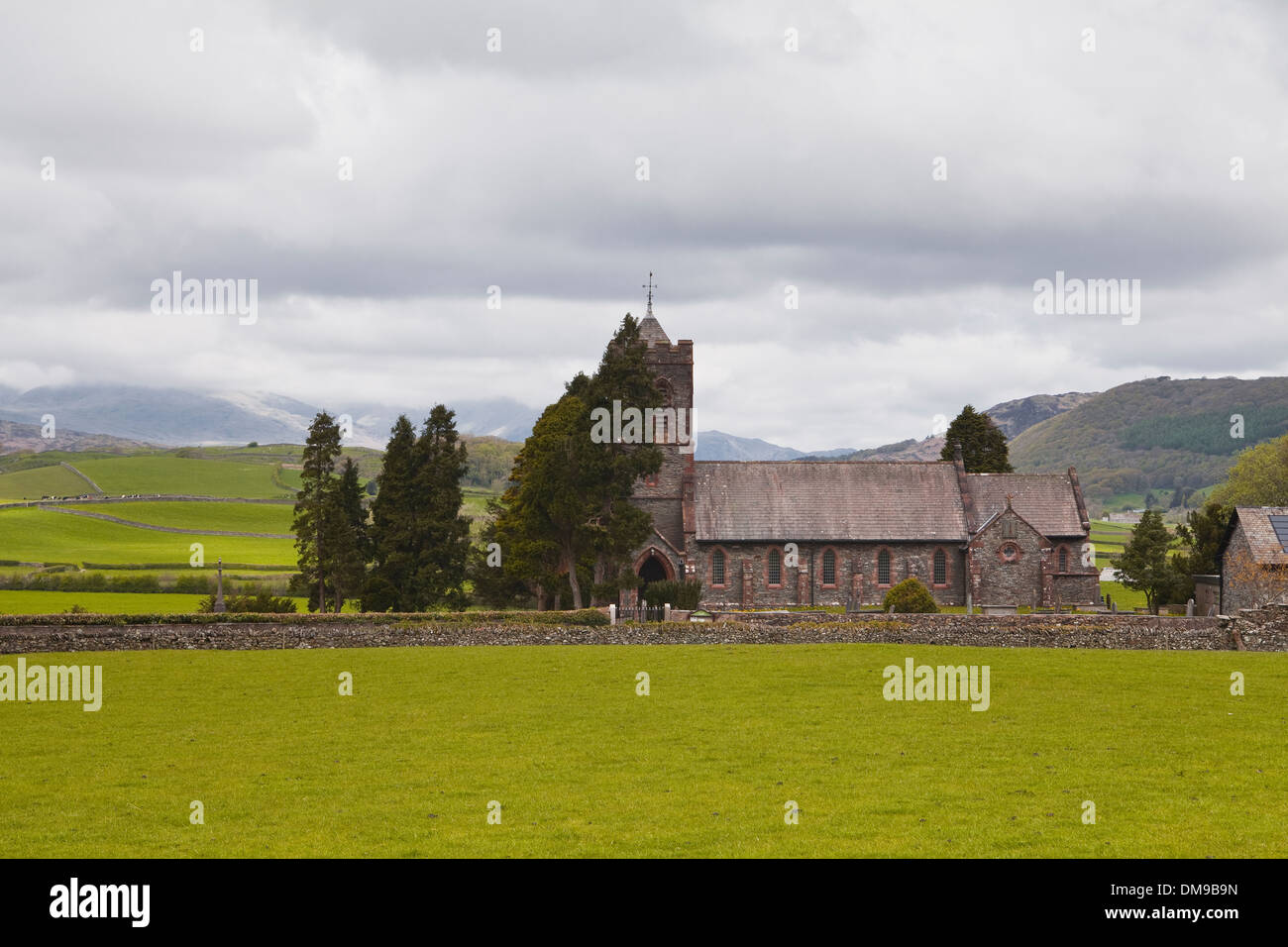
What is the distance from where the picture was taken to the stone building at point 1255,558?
4641cm

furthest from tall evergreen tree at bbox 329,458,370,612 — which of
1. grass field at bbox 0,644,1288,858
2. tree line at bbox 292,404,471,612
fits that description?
grass field at bbox 0,644,1288,858

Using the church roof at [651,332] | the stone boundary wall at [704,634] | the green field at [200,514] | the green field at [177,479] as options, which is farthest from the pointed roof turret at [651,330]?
the green field at [177,479]

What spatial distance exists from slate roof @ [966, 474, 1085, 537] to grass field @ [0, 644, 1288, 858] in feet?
118

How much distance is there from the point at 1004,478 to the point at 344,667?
47.4 meters

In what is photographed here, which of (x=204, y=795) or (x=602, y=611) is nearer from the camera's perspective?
(x=204, y=795)

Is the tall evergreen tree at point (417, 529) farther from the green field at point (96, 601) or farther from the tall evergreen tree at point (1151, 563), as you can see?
the tall evergreen tree at point (1151, 563)

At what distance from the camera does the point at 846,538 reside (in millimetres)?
66750

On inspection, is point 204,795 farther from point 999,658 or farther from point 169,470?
point 169,470

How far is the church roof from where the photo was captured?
2635 inches

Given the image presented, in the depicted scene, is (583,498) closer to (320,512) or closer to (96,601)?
(320,512)

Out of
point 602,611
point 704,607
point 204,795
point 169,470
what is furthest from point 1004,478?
A: point 169,470

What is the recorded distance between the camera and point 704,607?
2456 inches

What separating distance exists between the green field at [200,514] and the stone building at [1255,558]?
10166 cm

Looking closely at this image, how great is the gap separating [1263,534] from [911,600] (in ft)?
49.8
